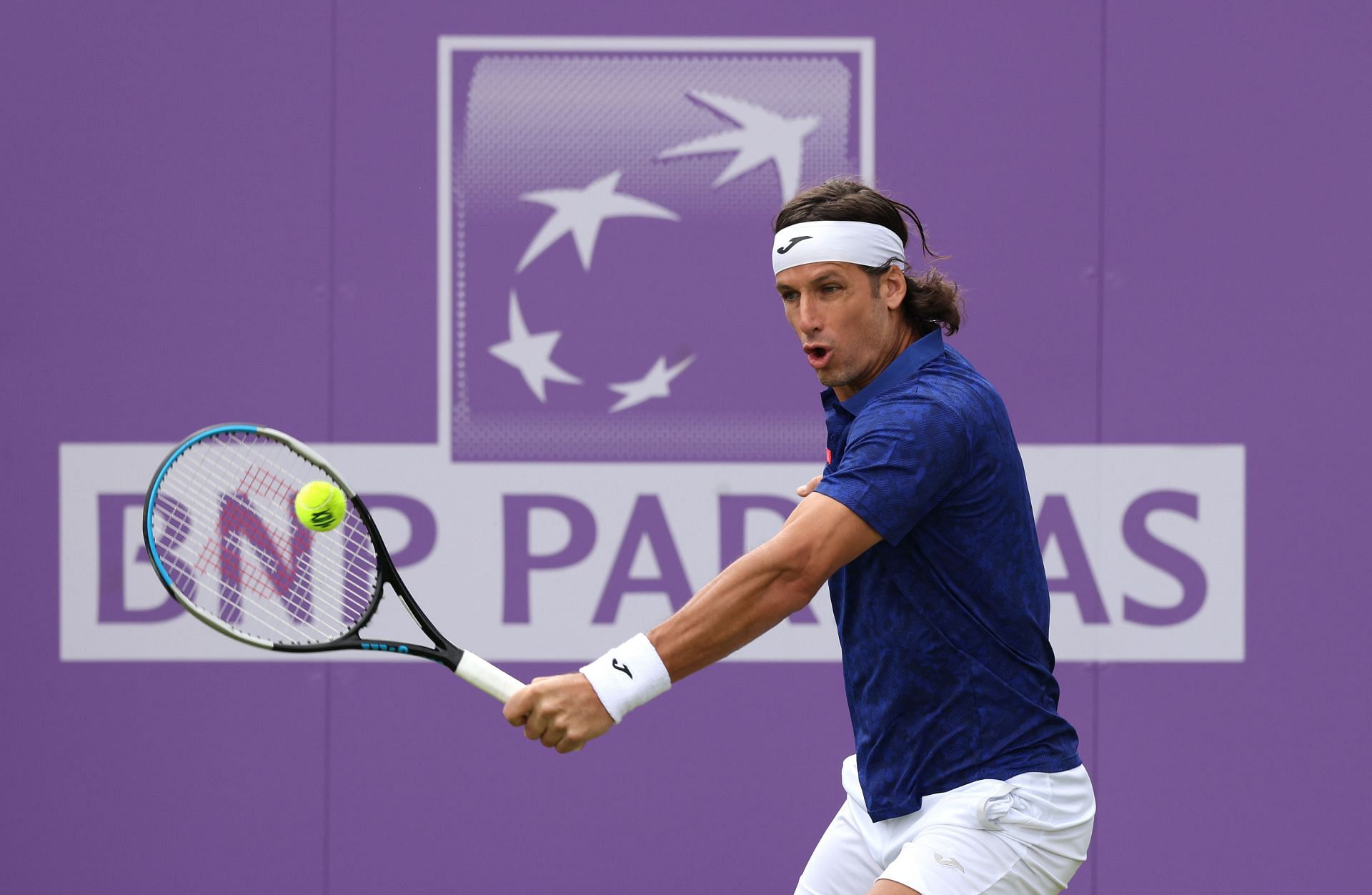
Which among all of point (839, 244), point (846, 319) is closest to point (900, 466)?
point (846, 319)

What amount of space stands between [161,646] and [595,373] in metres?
1.43

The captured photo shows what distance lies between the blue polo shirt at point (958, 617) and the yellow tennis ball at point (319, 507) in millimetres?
967

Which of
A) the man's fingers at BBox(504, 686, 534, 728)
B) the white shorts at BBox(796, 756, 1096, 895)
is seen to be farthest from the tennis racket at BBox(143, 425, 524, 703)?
the white shorts at BBox(796, 756, 1096, 895)

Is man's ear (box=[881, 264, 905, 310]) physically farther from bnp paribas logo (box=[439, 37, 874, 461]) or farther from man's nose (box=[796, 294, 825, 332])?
bnp paribas logo (box=[439, 37, 874, 461])

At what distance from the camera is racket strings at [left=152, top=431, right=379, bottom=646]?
3.65 metres

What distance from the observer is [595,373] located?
4.04 metres

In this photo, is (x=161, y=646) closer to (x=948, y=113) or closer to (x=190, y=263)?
(x=190, y=263)

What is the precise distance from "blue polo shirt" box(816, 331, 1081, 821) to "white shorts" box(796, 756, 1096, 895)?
29mm

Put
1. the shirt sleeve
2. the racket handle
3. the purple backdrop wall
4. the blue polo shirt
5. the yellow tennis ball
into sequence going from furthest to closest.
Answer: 1. the purple backdrop wall
2. the yellow tennis ball
3. the racket handle
4. the blue polo shirt
5. the shirt sleeve

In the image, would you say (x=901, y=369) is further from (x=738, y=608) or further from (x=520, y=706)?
(x=520, y=706)

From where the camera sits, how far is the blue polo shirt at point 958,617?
2.43m

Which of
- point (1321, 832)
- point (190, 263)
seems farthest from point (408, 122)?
point (1321, 832)

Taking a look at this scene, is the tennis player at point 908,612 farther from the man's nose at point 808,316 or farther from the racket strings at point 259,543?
the racket strings at point 259,543

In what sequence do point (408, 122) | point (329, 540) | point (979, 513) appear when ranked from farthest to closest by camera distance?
point (408, 122), point (329, 540), point (979, 513)
